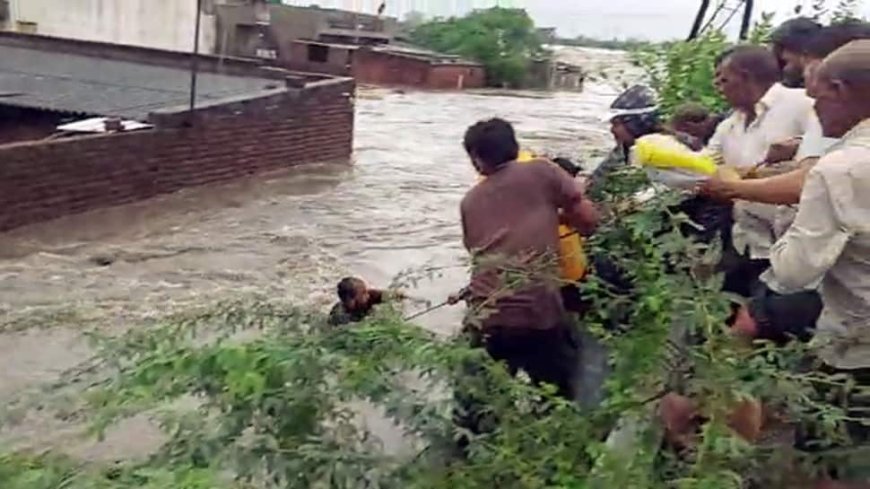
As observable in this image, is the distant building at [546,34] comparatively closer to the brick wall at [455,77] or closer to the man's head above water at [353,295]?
the brick wall at [455,77]

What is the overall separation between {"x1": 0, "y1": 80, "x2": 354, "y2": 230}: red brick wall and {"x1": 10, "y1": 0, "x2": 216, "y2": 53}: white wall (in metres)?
9.55

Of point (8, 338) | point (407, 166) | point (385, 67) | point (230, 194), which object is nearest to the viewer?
point (8, 338)

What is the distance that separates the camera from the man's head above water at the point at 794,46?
4.58m

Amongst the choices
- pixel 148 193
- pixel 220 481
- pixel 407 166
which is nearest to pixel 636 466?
pixel 220 481

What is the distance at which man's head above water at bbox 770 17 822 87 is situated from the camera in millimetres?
4578

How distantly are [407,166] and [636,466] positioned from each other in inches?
571

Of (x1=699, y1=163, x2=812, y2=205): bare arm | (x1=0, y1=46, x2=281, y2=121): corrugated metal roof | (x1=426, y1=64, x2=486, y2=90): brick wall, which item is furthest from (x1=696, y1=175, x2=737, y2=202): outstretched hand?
(x1=426, y1=64, x2=486, y2=90): brick wall

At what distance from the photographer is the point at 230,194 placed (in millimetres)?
13688

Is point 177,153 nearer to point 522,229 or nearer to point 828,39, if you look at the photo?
point 522,229

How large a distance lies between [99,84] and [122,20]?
34.8 ft

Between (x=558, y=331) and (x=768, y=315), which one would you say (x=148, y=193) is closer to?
(x=558, y=331)

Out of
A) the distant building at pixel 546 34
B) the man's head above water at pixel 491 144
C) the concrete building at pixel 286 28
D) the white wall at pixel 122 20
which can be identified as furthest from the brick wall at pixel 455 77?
the man's head above water at pixel 491 144

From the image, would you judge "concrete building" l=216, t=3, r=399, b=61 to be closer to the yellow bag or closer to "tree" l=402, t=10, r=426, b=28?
"tree" l=402, t=10, r=426, b=28

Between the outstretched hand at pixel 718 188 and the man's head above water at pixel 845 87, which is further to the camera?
the outstretched hand at pixel 718 188
